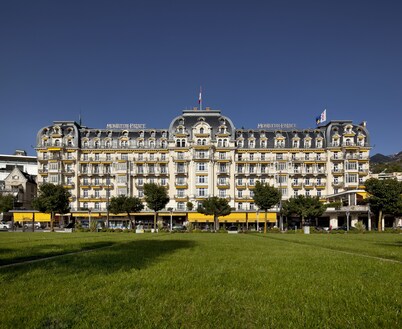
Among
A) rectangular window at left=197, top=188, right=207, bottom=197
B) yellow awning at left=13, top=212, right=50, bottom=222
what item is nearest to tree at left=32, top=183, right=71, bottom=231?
yellow awning at left=13, top=212, right=50, bottom=222

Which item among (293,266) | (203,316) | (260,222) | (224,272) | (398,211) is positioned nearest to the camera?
(203,316)

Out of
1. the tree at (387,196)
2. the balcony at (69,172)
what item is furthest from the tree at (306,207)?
the balcony at (69,172)

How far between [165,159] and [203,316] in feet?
231

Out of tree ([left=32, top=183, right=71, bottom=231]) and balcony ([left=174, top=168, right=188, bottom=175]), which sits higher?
balcony ([left=174, top=168, right=188, bottom=175])

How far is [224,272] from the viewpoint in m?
10.2

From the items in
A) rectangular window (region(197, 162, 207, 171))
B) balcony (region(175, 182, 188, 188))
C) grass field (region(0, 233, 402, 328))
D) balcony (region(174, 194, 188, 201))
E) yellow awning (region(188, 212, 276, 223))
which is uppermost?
rectangular window (region(197, 162, 207, 171))

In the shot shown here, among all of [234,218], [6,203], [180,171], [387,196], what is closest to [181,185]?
[180,171]

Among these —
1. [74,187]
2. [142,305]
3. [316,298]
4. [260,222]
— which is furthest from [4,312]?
[74,187]

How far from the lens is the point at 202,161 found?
73188 millimetres

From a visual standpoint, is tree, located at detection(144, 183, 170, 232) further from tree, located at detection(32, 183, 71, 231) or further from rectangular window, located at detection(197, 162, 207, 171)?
rectangular window, located at detection(197, 162, 207, 171)

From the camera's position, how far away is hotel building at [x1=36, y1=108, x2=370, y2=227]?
73250 mm

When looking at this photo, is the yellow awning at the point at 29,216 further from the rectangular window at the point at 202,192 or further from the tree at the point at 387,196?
the tree at the point at 387,196

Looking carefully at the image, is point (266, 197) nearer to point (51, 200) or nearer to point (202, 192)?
point (202, 192)

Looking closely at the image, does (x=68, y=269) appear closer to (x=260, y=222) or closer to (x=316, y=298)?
(x=316, y=298)
